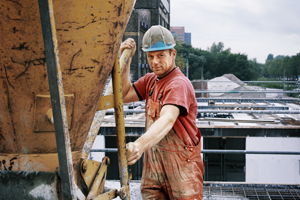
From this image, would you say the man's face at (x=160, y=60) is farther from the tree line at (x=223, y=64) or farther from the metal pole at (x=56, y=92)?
the tree line at (x=223, y=64)

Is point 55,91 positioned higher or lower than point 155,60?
lower

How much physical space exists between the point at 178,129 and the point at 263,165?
7752 mm

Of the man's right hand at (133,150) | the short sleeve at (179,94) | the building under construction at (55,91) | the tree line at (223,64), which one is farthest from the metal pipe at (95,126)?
the tree line at (223,64)

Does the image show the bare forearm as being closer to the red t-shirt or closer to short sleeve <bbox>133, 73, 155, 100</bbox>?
short sleeve <bbox>133, 73, 155, 100</bbox>

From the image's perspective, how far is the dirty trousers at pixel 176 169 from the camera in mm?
2141

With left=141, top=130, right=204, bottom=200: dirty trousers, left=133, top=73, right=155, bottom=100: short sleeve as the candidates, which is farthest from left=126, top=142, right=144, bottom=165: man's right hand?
left=133, top=73, right=155, bottom=100: short sleeve

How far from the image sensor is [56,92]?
3.96 feet

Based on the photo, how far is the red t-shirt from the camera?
194 cm

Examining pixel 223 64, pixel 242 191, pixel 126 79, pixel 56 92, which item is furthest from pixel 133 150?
pixel 223 64

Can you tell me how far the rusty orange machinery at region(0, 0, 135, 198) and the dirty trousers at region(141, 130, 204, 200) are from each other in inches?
32.1

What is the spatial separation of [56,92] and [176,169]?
1288 mm

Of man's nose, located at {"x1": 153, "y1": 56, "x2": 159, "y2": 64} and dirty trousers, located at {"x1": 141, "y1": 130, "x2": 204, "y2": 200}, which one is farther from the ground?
man's nose, located at {"x1": 153, "y1": 56, "x2": 159, "y2": 64}

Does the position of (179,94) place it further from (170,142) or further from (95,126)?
(95,126)

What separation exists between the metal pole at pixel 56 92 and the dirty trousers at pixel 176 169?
1.01 metres
